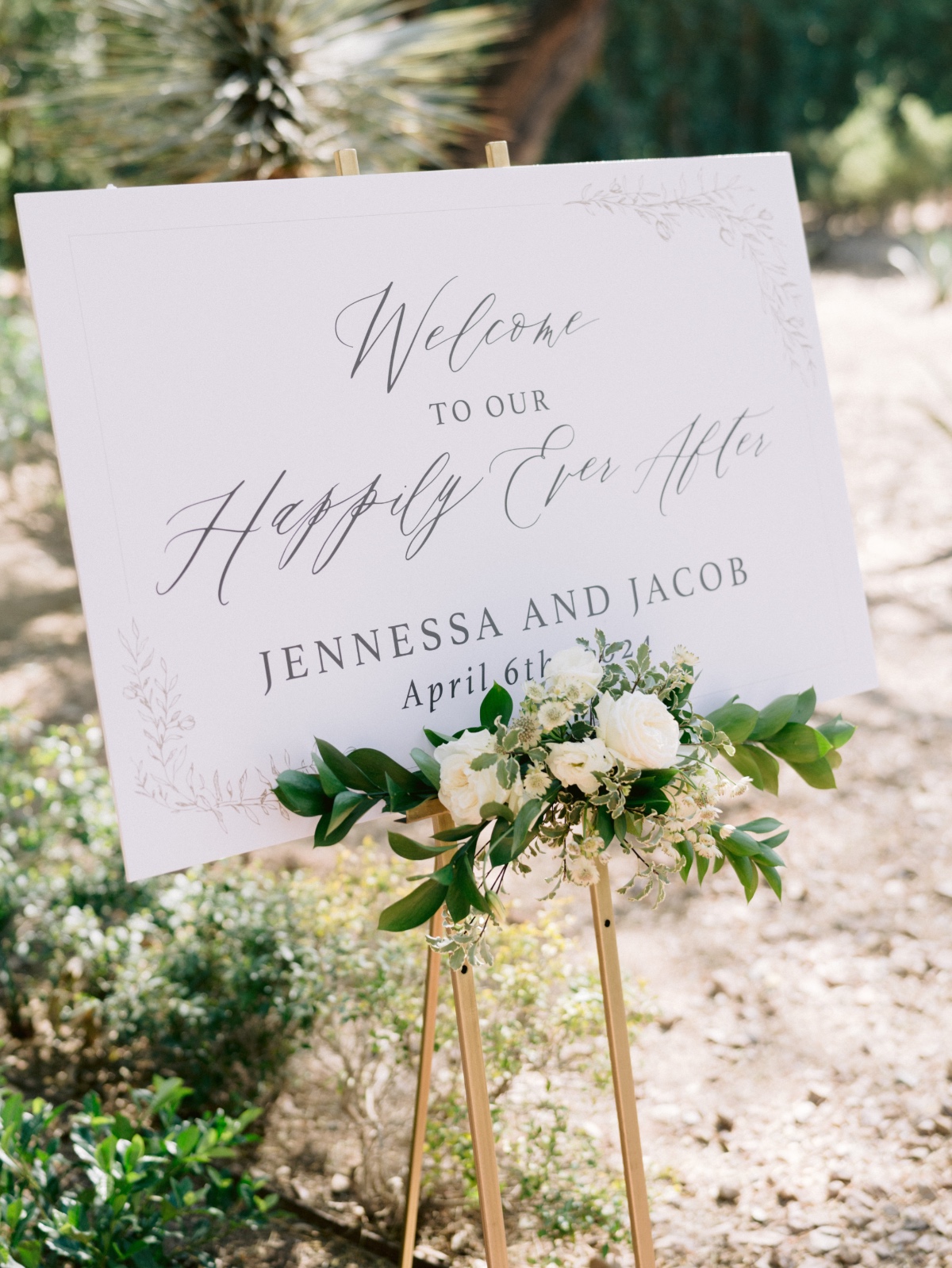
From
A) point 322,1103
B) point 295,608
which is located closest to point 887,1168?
point 322,1103

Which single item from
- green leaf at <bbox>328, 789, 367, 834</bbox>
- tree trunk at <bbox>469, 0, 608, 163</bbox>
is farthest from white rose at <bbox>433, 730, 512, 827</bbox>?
tree trunk at <bbox>469, 0, 608, 163</bbox>

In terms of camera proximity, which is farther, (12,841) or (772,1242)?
(12,841)

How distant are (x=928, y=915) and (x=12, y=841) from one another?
85.4 inches

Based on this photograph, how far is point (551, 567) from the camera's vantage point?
1444 millimetres

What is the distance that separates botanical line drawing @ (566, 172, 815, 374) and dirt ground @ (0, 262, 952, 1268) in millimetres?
1346

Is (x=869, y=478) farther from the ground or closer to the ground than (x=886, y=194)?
closer to the ground

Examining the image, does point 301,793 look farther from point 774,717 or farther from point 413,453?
point 774,717

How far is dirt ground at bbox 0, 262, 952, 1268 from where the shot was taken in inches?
72.7

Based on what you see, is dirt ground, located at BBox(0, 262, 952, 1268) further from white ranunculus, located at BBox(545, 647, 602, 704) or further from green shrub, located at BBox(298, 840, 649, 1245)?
white ranunculus, located at BBox(545, 647, 602, 704)

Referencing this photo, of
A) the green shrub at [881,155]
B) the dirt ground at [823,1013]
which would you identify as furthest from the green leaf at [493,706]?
the green shrub at [881,155]

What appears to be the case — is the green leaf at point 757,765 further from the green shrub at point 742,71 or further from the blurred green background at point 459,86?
the green shrub at point 742,71

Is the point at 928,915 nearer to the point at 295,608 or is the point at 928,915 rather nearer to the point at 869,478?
the point at 295,608

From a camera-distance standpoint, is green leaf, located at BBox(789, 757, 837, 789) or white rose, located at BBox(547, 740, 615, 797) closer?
white rose, located at BBox(547, 740, 615, 797)

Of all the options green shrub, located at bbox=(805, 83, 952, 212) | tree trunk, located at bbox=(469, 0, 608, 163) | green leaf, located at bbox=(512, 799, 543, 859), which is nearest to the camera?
green leaf, located at bbox=(512, 799, 543, 859)
